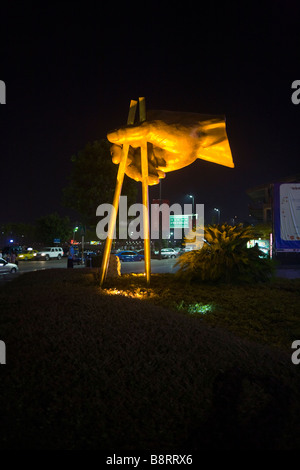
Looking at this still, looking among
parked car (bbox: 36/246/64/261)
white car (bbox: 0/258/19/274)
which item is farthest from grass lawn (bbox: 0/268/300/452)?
parked car (bbox: 36/246/64/261)

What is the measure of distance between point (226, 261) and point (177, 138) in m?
3.35

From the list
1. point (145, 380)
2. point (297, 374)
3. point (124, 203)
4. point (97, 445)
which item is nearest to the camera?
point (97, 445)

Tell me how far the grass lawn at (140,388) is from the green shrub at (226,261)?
4744 mm

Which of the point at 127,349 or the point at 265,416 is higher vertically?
the point at 127,349

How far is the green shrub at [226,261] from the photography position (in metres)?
9.13

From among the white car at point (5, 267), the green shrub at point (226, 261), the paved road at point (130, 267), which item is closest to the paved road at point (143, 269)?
the paved road at point (130, 267)

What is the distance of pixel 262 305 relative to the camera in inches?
272

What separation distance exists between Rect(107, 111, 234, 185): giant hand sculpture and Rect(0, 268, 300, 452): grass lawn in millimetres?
5413

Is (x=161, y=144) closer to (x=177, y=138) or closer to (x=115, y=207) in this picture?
(x=177, y=138)

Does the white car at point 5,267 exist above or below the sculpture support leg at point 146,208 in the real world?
below

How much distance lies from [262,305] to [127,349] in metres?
4.12

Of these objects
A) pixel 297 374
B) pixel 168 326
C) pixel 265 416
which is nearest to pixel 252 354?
pixel 297 374

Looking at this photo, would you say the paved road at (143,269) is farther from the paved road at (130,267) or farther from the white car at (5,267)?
the white car at (5,267)
